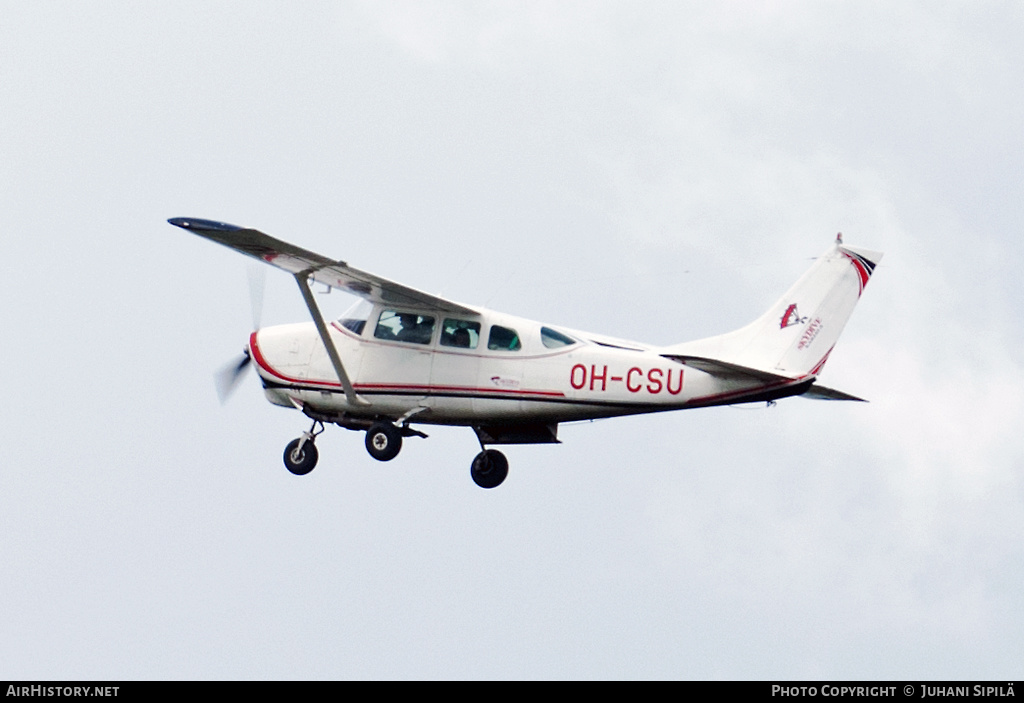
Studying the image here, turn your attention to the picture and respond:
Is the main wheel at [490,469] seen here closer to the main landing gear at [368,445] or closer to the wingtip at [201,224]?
the main landing gear at [368,445]

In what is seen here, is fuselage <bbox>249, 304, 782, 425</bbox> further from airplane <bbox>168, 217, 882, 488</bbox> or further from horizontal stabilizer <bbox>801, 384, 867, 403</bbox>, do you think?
horizontal stabilizer <bbox>801, 384, 867, 403</bbox>

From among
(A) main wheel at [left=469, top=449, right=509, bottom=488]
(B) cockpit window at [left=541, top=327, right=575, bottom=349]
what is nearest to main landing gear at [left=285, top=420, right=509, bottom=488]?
(A) main wheel at [left=469, top=449, right=509, bottom=488]

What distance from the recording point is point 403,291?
1374 inches

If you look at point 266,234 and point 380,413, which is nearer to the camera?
point 266,234

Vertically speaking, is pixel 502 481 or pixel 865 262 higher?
pixel 865 262

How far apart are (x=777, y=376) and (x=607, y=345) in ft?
8.62

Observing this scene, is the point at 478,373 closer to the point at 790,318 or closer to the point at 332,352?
the point at 332,352

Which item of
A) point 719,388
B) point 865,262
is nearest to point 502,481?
point 719,388

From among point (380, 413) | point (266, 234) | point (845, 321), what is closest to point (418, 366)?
point (380, 413)

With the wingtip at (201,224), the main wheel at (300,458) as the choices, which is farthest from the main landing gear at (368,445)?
the wingtip at (201,224)

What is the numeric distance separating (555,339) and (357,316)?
3.16 metres

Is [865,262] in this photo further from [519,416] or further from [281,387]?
[281,387]

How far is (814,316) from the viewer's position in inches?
1323

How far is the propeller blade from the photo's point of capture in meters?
37.4
